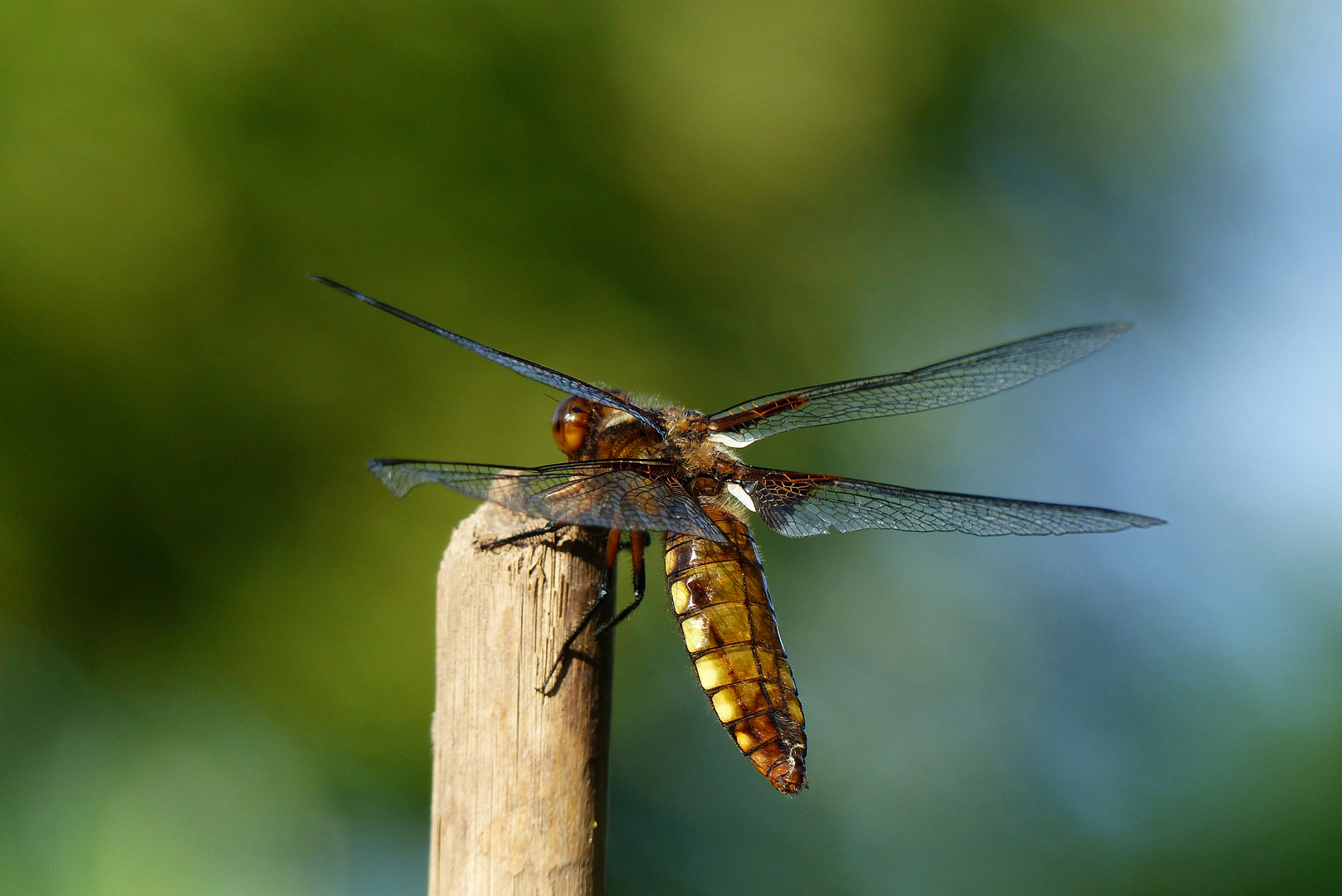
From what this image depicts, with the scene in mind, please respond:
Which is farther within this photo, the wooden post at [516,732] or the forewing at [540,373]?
the forewing at [540,373]

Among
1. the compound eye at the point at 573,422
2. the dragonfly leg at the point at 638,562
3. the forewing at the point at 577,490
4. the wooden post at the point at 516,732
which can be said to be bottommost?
the wooden post at the point at 516,732

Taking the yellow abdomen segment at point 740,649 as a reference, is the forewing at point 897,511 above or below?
above

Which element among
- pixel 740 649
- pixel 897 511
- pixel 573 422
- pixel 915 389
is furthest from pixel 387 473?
pixel 915 389

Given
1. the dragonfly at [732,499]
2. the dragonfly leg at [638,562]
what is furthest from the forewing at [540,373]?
the dragonfly leg at [638,562]

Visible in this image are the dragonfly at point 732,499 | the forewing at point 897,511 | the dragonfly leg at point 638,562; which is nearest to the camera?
the dragonfly at point 732,499

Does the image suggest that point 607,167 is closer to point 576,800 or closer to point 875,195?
point 875,195

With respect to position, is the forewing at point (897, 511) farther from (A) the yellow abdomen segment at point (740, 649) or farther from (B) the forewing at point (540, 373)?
(B) the forewing at point (540, 373)

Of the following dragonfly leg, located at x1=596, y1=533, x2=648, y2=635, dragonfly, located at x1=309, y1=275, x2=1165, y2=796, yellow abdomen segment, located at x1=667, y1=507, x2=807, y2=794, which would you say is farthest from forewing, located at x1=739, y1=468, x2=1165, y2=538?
dragonfly leg, located at x1=596, y1=533, x2=648, y2=635

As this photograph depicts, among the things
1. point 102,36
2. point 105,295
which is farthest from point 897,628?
point 102,36

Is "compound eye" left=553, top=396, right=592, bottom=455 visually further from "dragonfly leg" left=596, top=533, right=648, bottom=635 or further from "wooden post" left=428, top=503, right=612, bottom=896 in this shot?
"wooden post" left=428, top=503, right=612, bottom=896
